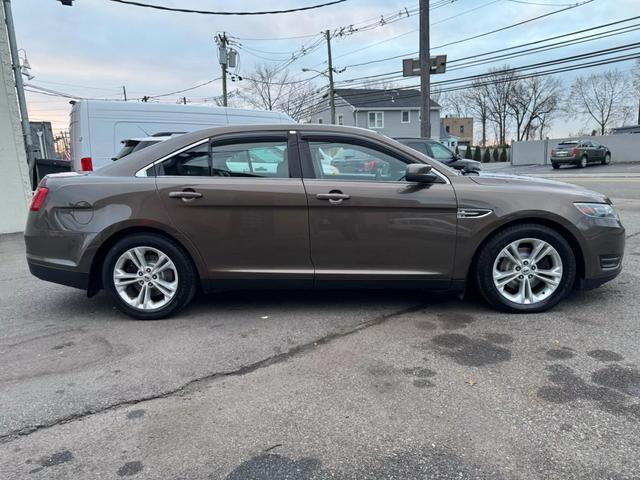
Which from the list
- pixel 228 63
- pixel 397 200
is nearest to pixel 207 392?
pixel 397 200

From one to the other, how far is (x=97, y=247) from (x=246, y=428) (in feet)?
7.36

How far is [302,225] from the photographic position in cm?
396

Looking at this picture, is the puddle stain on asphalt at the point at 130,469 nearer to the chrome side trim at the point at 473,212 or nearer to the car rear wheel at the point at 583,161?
the chrome side trim at the point at 473,212

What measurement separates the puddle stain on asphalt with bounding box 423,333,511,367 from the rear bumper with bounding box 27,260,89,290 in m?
2.88

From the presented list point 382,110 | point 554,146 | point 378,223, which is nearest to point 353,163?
point 378,223

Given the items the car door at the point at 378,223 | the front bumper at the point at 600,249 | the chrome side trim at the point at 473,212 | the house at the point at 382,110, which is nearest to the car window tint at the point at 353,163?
the car door at the point at 378,223

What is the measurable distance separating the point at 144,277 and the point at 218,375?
4.41 ft

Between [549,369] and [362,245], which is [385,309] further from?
[549,369]

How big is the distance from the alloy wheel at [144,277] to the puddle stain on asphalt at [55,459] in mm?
1803

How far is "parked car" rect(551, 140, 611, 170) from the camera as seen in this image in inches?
1193

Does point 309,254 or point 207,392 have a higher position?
point 309,254

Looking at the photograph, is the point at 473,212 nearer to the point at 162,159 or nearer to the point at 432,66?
the point at 162,159

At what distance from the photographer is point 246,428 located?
2535 millimetres

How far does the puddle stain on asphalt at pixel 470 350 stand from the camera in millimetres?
3254
